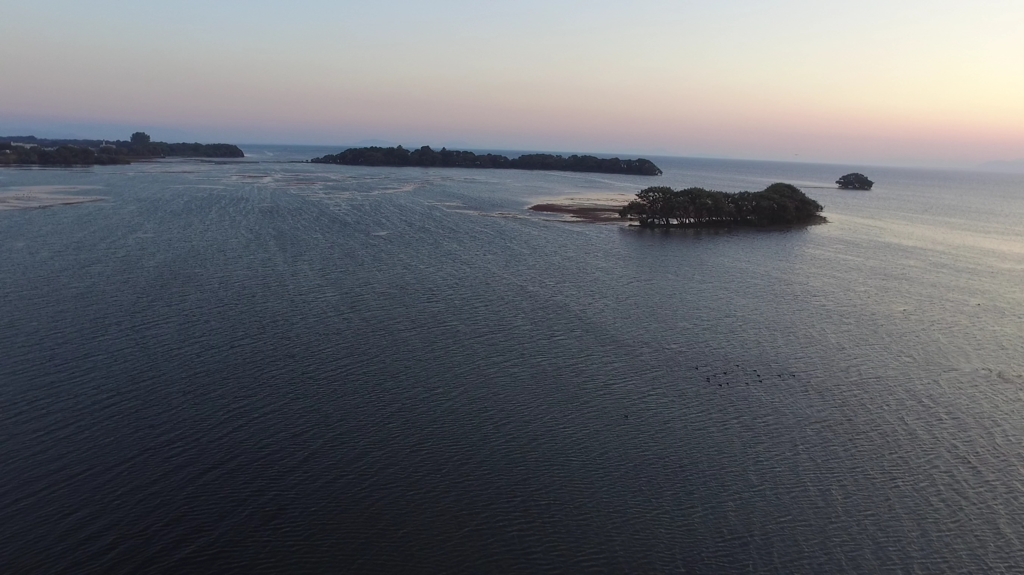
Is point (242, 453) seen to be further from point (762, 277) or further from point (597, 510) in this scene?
point (762, 277)

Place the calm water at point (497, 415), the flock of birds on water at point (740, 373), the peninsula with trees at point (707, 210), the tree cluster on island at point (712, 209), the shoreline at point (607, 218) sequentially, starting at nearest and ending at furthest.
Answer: the calm water at point (497, 415)
the flock of birds on water at point (740, 373)
the tree cluster on island at point (712, 209)
the peninsula with trees at point (707, 210)
the shoreline at point (607, 218)

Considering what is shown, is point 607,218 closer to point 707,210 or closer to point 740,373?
point 707,210

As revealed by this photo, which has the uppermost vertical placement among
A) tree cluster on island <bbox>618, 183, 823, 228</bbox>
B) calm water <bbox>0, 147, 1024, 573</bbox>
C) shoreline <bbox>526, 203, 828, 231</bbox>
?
tree cluster on island <bbox>618, 183, 823, 228</bbox>

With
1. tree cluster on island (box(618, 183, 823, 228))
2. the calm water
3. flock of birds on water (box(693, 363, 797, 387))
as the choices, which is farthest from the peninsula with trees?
flock of birds on water (box(693, 363, 797, 387))

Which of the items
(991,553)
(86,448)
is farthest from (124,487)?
(991,553)

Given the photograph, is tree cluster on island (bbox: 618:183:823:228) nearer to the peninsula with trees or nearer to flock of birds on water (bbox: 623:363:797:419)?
the peninsula with trees

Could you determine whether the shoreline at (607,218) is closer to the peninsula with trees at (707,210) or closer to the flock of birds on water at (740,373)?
the peninsula with trees at (707,210)

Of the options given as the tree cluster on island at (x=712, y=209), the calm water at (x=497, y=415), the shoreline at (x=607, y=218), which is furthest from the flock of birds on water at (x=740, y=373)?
the tree cluster on island at (x=712, y=209)
